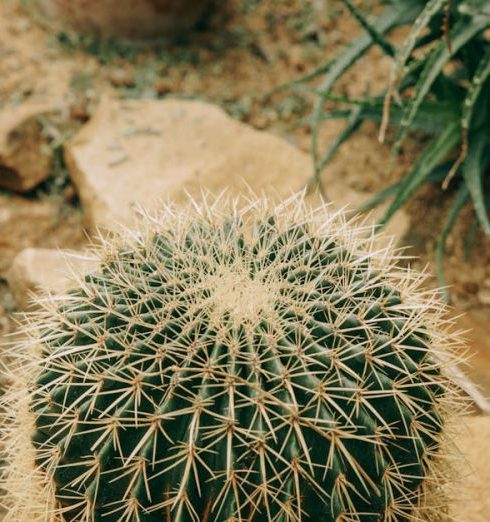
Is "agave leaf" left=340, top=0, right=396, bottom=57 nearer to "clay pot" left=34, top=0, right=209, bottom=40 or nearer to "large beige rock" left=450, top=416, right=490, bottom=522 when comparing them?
"large beige rock" left=450, top=416, right=490, bottom=522

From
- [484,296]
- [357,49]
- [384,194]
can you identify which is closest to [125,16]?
[357,49]

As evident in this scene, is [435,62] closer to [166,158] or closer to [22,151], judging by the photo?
[166,158]

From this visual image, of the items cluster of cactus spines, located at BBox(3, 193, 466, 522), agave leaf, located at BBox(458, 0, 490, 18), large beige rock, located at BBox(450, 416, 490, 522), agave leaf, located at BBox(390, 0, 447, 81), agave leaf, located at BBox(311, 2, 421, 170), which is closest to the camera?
cluster of cactus spines, located at BBox(3, 193, 466, 522)

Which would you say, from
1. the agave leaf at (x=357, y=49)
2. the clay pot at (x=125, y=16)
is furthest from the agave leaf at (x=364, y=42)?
the clay pot at (x=125, y=16)

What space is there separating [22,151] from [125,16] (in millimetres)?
1147

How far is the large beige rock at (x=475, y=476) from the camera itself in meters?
2.11

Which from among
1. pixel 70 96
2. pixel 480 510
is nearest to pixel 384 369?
pixel 480 510

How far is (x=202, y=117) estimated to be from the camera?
368 cm

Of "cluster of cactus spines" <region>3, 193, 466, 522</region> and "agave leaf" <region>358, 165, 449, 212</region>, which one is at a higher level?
"cluster of cactus spines" <region>3, 193, 466, 522</region>

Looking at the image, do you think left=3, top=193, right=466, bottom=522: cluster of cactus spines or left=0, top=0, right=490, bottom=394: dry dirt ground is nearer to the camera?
left=3, top=193, right=466, bottom=522: cluster of cactus spines

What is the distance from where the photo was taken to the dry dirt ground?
3348 millimetres

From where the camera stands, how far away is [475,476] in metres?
2.20

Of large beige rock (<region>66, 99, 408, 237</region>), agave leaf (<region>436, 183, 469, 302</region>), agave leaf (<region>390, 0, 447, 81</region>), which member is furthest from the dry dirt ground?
agave leaf (<region>390, 0, 447, 81</region>)

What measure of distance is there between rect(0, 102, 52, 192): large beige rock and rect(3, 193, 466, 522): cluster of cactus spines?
1.87 metres
